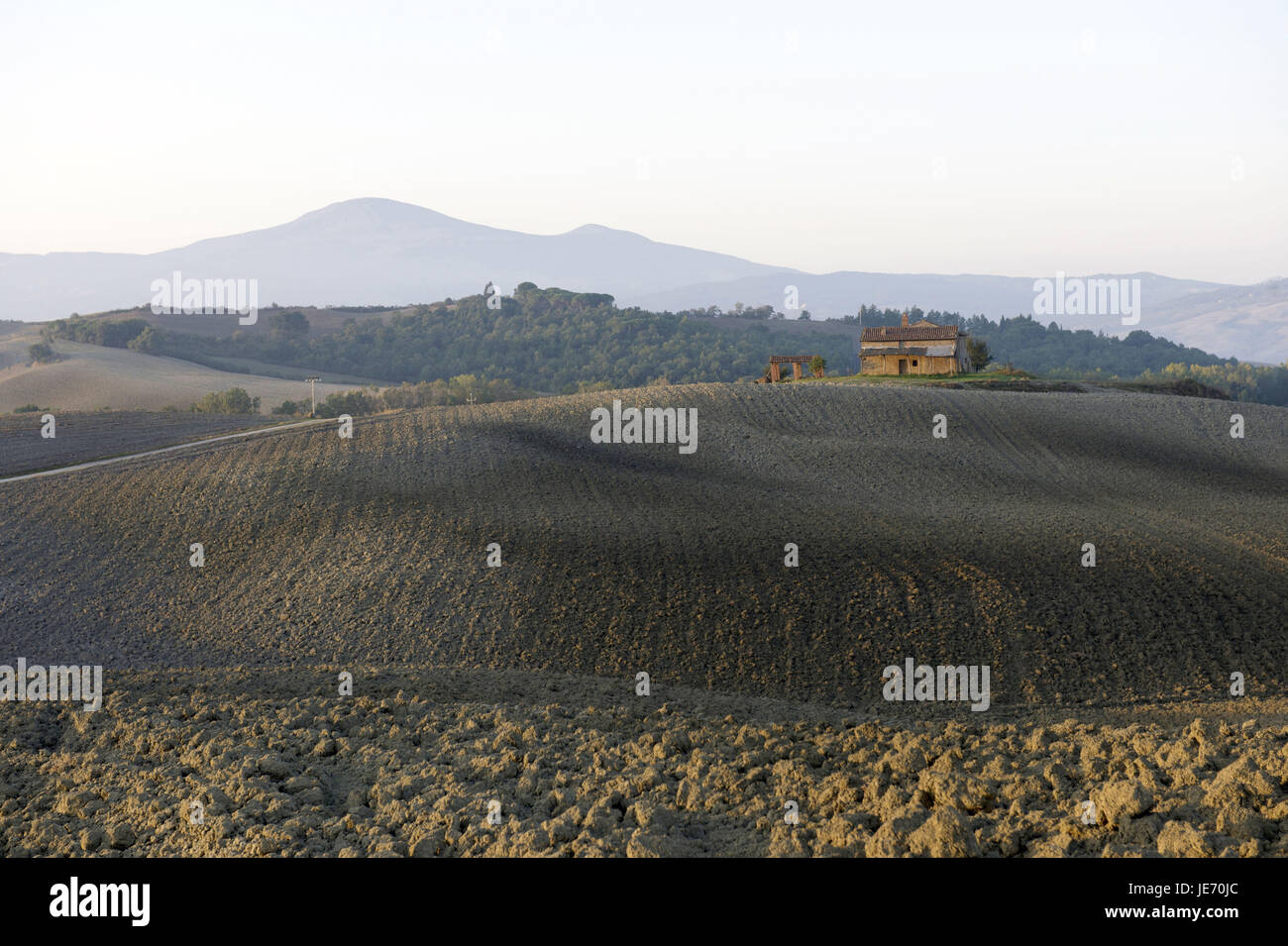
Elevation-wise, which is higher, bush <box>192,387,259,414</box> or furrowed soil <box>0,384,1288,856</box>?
bush <box>192,387,259,414</box>

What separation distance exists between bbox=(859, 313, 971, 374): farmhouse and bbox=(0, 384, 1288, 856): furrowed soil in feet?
44.8

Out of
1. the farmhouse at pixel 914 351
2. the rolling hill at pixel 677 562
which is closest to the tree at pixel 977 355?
the farmhouse at pixel 914 351

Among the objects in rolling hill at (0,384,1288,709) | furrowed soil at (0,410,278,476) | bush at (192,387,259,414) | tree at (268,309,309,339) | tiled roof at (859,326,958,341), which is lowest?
→ rolling hill at (0,384,1288,709)

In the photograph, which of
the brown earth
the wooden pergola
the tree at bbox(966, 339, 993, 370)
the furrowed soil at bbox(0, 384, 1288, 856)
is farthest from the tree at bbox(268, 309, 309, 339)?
the brown earth

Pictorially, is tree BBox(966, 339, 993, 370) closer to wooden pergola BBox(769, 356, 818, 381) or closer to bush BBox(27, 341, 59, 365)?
wooden pergola BBox(769, 356, 818, 381)

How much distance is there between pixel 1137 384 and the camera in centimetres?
5656

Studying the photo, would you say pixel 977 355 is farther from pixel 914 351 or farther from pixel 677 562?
pixel 677 562

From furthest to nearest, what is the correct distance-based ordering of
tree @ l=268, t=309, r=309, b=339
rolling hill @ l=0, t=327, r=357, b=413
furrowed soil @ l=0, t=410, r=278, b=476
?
1. tree @ l=268, t=309, r=309, b=339
2. rolling hill @ l=0, t=327, r=357, b=413
3. furrowed soil @ l=0, t=410, r=278, b=476

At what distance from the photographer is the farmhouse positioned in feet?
183

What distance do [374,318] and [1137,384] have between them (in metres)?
98.8

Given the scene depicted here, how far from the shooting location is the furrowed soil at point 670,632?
740 cm
